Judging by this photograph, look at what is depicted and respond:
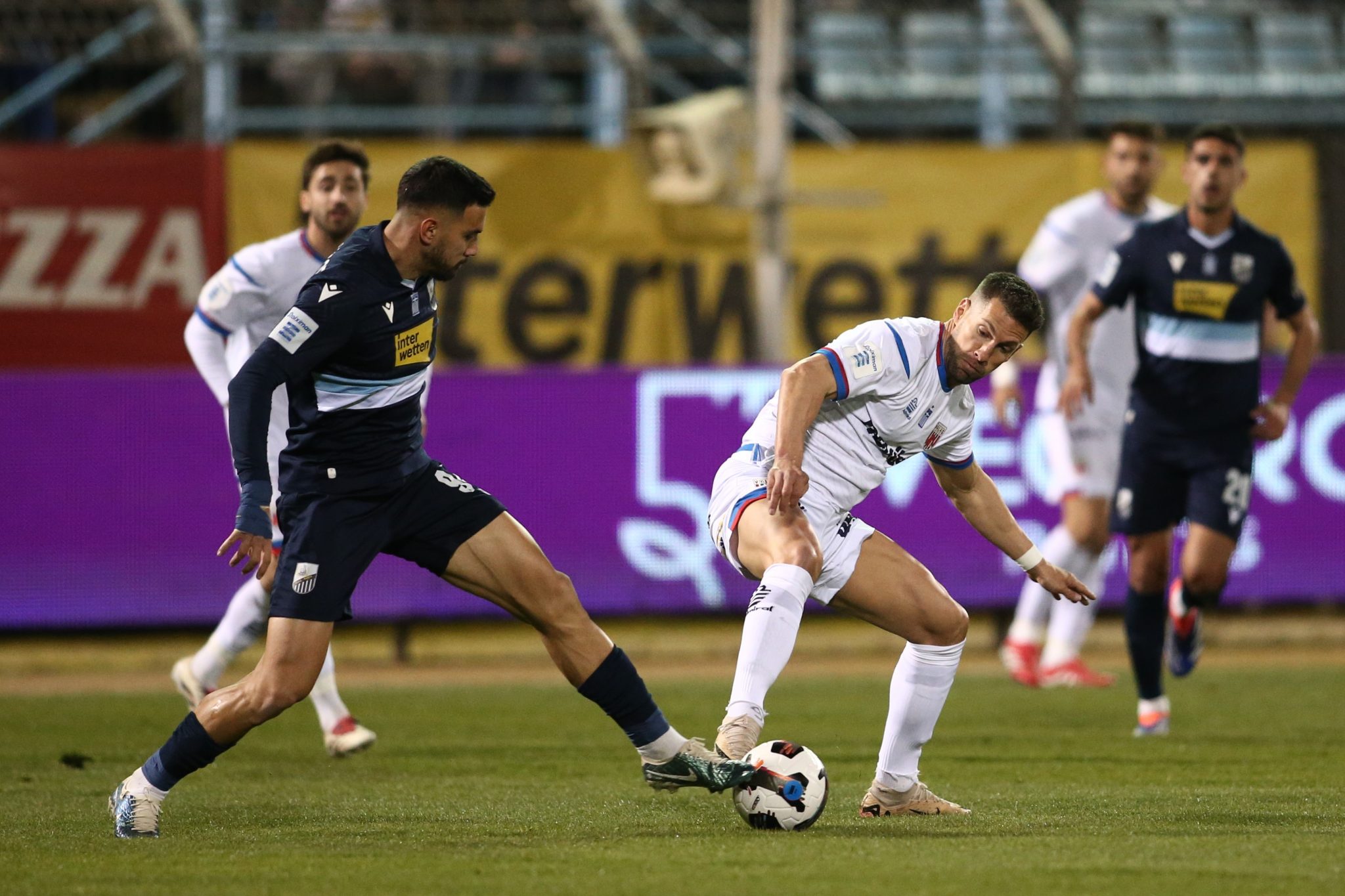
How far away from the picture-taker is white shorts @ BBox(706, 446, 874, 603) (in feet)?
19.3

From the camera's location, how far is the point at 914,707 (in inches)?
232

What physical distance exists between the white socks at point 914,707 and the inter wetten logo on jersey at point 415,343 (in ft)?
5.92

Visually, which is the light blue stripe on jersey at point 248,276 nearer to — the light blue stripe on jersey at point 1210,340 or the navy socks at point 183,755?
the navy socks at point 183,755

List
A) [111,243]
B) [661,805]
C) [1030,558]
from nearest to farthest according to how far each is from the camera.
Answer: [1030,558], [661,805], [111,243]

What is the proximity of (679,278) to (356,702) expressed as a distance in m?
4.96

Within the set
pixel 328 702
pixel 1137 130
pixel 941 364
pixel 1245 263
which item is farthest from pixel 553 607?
pixel 1137 130

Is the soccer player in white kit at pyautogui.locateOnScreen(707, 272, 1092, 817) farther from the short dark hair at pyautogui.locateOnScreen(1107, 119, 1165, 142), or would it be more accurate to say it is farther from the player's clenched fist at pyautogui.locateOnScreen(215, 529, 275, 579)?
the short dark hair at pyautogui.locateOnScreen(1107, 119, 1165, 142)

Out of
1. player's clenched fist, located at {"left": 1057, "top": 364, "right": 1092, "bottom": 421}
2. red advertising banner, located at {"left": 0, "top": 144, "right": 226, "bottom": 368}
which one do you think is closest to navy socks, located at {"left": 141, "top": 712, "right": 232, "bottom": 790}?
player's clenched fist, located at {"left": 1057, "top": 364, "right": 1092, "bottom": 421}

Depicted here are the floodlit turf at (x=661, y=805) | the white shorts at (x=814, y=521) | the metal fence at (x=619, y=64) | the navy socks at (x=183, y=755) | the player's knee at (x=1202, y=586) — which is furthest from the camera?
the metal fence at (x=619, y=64)

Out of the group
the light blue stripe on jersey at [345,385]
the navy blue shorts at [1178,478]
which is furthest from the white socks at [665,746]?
the navy blue shorts at [1178,478]

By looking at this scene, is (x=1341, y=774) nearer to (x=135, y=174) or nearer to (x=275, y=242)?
(x=275, y=242)

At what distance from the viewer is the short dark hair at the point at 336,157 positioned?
7645 mm

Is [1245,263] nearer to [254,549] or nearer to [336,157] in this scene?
[336,157]

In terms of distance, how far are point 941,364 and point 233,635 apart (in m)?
3.44
